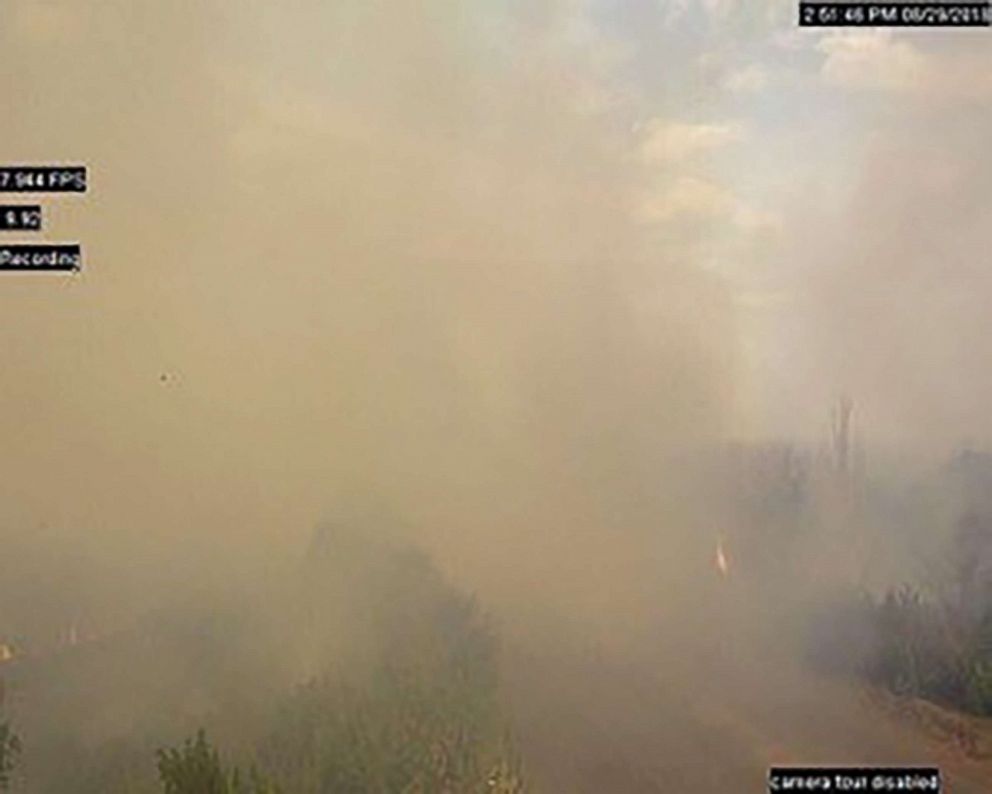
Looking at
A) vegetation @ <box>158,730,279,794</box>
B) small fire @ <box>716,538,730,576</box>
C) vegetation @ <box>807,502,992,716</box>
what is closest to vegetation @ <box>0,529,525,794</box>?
vegetation @ <box>158,730,279,794</box>

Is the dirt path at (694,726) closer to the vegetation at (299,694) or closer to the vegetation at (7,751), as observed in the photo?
the vegetation at (299,694)

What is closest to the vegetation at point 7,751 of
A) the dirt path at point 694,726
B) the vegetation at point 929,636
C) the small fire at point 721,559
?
the dirt path at point 694,726

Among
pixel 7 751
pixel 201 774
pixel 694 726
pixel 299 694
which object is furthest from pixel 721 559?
pixel 7 751

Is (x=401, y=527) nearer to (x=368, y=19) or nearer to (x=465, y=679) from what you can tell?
(x=465, y=679)

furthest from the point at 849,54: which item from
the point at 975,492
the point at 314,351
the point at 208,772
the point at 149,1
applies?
the point at 208,772

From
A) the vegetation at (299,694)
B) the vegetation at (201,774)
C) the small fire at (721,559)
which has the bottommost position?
the vegetation at (201,774)

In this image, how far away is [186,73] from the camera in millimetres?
1890

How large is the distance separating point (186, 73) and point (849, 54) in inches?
35.8
